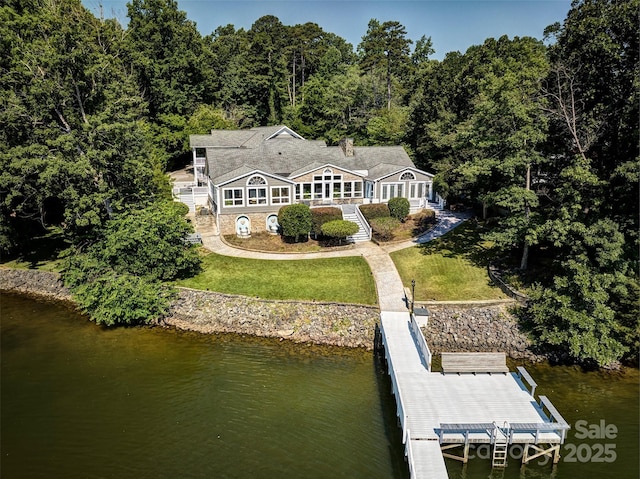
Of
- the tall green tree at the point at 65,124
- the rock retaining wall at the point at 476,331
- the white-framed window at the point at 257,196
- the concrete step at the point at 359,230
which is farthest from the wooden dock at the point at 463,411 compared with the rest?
the tall green tree at the point at 65,124

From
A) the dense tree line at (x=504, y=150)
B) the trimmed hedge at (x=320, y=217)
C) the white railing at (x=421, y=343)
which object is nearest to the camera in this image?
the white railing at (x=421, y=343)

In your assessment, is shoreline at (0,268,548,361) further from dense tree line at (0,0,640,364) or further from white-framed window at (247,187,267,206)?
white-framed window at (247,187,267,206)

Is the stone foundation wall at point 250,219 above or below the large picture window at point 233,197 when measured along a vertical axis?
below

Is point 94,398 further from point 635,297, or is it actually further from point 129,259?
point 635,297

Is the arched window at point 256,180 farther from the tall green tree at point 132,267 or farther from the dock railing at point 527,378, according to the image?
the dock railing at point 527,378

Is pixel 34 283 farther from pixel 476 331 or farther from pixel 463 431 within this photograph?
pixel 463 431

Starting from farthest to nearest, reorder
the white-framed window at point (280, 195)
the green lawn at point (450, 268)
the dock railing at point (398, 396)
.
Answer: the white-framed window at point (280, 195) < the green lawn at point (450, 268) < the dock railing at point (398, 396)

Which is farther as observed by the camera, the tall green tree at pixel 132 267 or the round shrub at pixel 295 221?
the round shrub at pixel 295 221
